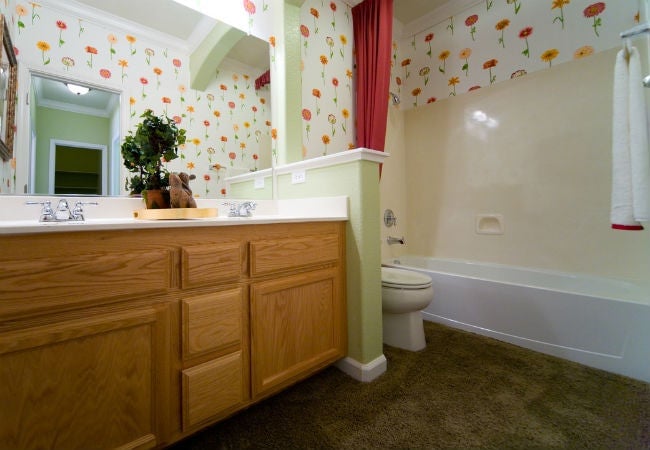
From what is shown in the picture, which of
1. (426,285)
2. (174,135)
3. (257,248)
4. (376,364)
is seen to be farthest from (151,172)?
(426,285)

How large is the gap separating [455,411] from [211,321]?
106 cm

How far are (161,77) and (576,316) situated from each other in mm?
2545

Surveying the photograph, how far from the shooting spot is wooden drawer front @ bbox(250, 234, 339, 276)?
114cm

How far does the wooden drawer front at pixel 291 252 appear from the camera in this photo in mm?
1144

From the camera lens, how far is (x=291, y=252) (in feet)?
4.11

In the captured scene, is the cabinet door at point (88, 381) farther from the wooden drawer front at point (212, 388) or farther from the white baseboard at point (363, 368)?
the white baseboard at point (363, 368)

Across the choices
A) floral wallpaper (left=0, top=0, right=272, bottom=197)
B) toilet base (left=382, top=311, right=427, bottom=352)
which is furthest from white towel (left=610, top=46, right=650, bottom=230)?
floral wallpaper (left=0, top=0, right=272, bottom=197)

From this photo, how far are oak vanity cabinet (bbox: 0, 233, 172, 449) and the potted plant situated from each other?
48cm

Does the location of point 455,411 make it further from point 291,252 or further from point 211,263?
point 211,263

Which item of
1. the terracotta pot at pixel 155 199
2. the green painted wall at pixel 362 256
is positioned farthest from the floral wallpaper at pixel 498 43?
the terracotta pot at pixel 155 199

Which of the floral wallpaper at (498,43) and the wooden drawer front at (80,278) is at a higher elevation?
the floral wallpaper at (498,43)

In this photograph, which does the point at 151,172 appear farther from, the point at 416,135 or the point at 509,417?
the point at 416,135

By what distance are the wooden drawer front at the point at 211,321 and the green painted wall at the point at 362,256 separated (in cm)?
61

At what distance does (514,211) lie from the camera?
2.28 metres
